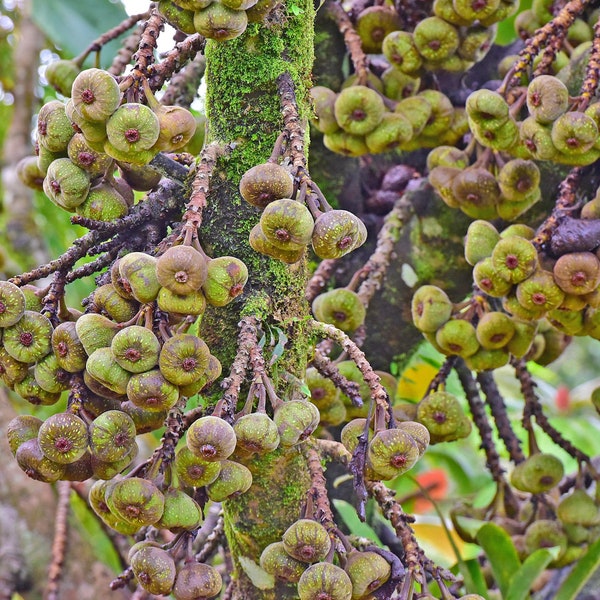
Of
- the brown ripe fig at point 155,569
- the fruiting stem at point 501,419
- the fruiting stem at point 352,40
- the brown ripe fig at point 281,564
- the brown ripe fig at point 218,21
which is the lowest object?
the fruiting stem at point 501,419

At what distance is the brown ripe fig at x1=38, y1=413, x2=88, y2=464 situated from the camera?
0.88 meters

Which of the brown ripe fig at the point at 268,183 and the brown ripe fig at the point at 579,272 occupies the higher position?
the brown ripe fig at the point at 268,183

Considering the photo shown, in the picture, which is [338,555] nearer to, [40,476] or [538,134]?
[40,476]

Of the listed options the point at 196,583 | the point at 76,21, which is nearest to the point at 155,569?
the point at 196,583

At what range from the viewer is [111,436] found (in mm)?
884

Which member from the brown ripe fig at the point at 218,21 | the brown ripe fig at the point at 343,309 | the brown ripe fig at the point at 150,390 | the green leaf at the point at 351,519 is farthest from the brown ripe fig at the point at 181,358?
the green leaf at the point at 351,519

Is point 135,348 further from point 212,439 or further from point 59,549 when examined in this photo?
point 59,549

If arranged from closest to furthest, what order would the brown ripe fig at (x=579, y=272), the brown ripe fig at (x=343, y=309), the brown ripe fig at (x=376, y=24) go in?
the brown ripe fig at (x=579, y=272)
the brown ripe fig at (x=343, y=309)
the brown ripe fig at (x=376, y=24)

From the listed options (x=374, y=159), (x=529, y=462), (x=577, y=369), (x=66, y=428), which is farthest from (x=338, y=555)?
(x=577, y=369)

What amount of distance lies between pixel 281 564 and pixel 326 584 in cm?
9

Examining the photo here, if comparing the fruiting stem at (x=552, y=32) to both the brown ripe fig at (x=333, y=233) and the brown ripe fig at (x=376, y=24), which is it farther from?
the brown ripe fig at (x=333, y=233)

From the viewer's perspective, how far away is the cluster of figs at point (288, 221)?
859 mm

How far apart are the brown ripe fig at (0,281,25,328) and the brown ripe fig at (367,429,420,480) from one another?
0.42 meters

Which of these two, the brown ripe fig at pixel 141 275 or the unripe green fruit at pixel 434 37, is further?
the unripe green fruit at pixel 434 37
